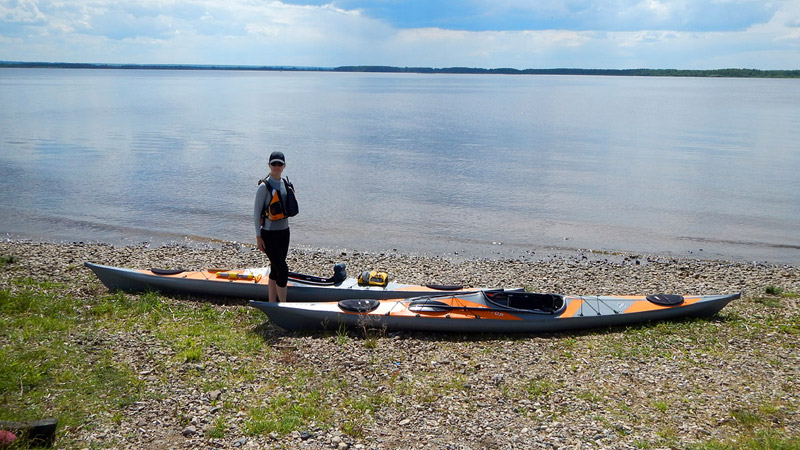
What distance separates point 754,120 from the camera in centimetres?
5450

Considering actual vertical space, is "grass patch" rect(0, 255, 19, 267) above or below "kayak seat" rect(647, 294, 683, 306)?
below

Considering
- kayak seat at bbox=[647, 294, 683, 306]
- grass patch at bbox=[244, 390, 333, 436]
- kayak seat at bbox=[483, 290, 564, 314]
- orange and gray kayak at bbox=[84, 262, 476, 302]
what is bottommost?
grass patch at bbox=[244, 390, 333, 436]

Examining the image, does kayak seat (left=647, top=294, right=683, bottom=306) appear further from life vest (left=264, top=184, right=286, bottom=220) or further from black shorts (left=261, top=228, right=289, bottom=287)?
life vest (left=264, top=184, right=286, bottom=220)

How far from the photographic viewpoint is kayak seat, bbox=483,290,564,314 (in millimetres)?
9047

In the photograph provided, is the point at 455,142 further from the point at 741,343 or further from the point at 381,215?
the point at 741,343

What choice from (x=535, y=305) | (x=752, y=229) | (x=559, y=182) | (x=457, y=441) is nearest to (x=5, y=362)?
(x=457, y=441)

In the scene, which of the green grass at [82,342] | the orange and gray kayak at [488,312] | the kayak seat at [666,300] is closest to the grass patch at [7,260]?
the green grass at [82,342]

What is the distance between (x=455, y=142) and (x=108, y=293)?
31.5m

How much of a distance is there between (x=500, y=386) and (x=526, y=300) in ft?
7.67

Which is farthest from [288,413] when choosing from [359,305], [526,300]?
[526,300]

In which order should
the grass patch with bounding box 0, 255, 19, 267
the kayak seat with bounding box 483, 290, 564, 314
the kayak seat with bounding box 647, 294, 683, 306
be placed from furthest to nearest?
1. the grass patch with bounding box 0, 255, 19, 267
2. the kayak seat with bounding box 647, 294, 683, 306
3. the kayak seat with bounding box 483, 290, 564, 314

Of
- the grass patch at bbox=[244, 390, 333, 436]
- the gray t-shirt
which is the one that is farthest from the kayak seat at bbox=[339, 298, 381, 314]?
the grass patch at bbox=[244, 390, 333, 436]

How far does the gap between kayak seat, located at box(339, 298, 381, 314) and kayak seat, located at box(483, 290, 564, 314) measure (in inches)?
67.2

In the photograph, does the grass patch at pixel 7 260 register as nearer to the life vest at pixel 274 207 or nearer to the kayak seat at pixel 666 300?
the life vest at pixel 274 207
